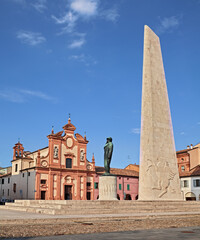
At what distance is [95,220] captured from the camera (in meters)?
10.3

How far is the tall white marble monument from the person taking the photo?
19.5 metres

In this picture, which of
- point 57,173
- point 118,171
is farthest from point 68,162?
point 118,171

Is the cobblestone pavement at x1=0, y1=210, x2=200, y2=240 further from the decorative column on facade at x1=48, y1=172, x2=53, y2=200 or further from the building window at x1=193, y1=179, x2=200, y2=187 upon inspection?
the decorative column on facade at x1=48, y1=172, x2=53, y2=200

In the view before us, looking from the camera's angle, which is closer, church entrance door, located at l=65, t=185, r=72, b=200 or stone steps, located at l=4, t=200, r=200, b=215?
stone steps, located at l=4, t=200, r=200, b=215

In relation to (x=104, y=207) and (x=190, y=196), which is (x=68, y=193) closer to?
(x=190, y=196)

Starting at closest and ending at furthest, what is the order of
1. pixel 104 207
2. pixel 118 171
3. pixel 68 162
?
pixel 104 207 < pixel 68 162 < pixel 118 171

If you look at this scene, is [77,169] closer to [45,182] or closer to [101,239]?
[45,182]

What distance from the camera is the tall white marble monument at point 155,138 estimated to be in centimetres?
1955

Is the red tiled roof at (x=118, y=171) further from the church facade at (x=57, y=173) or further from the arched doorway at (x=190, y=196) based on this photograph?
the arched doorway at (x=190, y=196)

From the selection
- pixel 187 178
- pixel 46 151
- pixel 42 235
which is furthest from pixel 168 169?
pixel 46 151

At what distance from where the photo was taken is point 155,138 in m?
19.9

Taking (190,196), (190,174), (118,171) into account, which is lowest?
(190,196)

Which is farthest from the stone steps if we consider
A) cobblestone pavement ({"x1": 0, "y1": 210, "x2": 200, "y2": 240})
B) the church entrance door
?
the church entrance door

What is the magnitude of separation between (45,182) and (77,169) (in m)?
5.12
